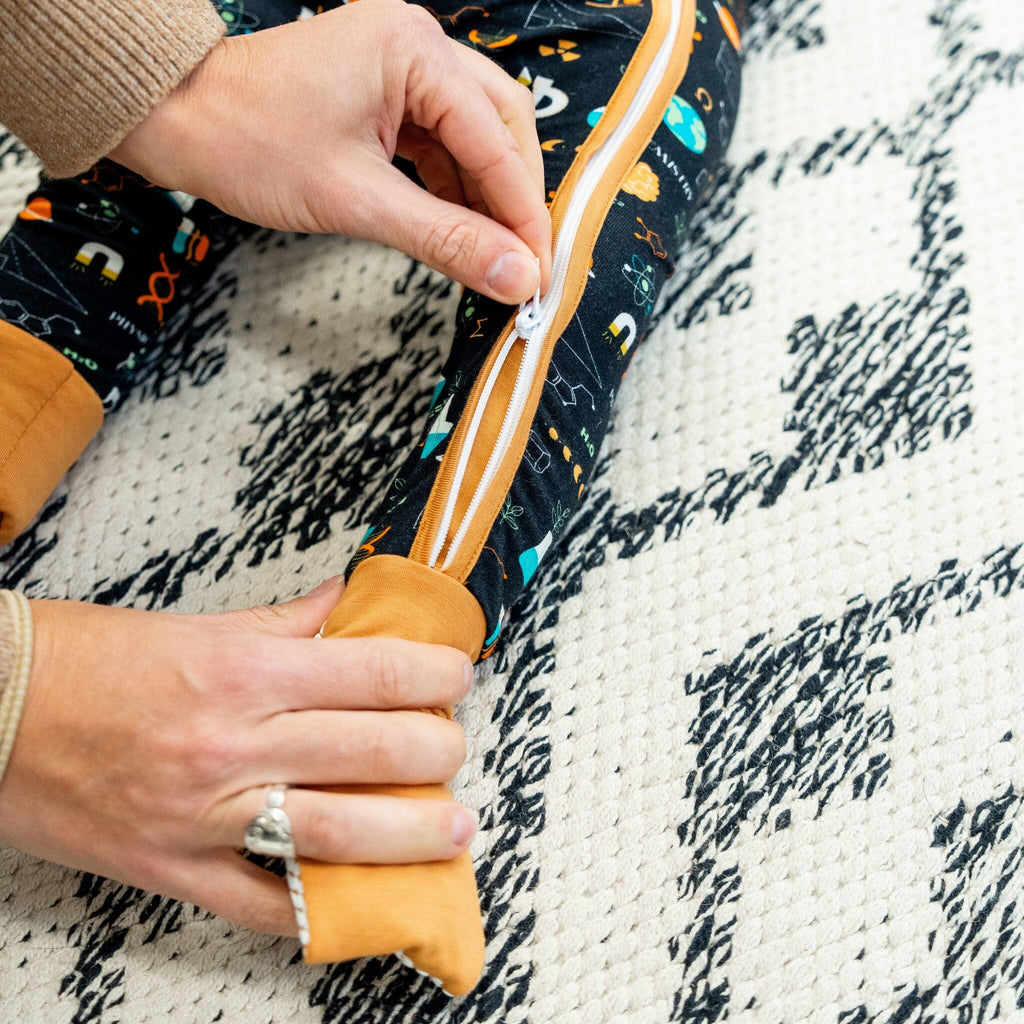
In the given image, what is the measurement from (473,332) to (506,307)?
0.10 ft

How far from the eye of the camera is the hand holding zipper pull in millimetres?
602

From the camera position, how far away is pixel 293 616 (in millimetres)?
575

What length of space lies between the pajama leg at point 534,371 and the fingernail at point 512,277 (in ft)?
0.06

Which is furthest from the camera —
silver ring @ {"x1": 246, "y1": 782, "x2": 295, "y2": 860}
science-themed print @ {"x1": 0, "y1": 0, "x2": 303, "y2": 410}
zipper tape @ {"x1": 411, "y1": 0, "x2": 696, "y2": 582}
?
science-themed print @ {"x1": 0, "y1": 0, "x2": 303, "y2": 410}

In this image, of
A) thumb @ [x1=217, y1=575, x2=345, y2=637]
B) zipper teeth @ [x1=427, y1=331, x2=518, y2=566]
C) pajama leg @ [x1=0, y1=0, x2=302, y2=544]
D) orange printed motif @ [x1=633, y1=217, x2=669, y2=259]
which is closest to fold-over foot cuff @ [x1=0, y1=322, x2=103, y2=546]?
pajama leg @ [x1=0, y1=0, x2=302, y2=544]

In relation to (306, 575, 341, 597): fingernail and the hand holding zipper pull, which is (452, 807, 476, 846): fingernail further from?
the hand holding zipper pull

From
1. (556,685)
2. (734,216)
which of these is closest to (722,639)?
(556,685)

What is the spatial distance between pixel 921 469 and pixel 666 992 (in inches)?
16.2

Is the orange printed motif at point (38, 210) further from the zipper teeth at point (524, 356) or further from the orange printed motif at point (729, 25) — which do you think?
the orange printed motif at point (729, 25)

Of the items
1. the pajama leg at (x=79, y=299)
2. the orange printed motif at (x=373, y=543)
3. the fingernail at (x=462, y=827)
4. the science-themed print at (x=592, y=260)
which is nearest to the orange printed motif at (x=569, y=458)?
the science-themed print at (x=592, y=260)

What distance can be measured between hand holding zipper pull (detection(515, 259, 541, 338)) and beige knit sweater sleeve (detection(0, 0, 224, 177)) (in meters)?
0.25

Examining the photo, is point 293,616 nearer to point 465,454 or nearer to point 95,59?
point 465,454

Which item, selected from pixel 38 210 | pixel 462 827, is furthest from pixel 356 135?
pixel 462 827

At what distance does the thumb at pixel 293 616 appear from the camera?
565mm
